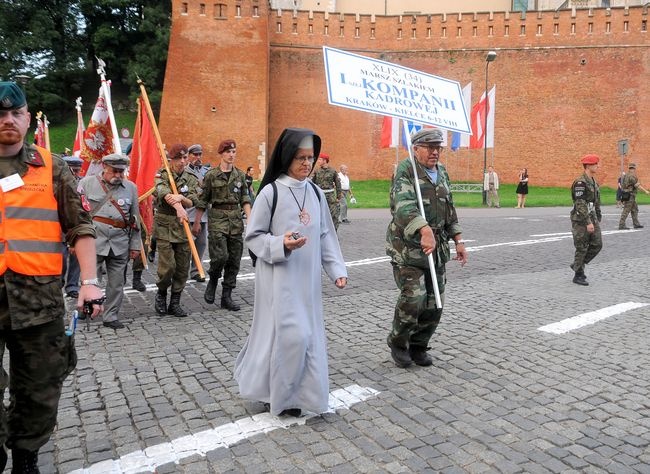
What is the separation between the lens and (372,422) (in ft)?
13.0

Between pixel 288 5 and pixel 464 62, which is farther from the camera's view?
pixel 288 5

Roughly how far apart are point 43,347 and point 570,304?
6493mm

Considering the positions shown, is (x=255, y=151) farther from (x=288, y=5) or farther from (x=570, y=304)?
(x=570, y=304)

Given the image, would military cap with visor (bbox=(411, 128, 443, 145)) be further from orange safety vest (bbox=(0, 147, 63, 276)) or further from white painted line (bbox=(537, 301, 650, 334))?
orange safety vest (bbox=(0, 147, 63, 276))

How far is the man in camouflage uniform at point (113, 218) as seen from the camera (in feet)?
21.9

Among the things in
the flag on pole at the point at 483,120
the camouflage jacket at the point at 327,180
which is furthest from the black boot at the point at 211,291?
the flag on pole at the point at 483,120

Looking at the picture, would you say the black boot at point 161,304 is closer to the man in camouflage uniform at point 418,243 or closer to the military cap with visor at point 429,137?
the man in camouflage uniform at point 418,243

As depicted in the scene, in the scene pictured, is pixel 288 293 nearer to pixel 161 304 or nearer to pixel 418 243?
pixel 418 243

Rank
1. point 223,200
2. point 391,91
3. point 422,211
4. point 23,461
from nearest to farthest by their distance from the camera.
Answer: point 23,461
point 422,211
point 391,91
point 223,200

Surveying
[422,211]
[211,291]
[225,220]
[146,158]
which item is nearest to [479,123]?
[146,158]

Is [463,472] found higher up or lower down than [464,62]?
lower down

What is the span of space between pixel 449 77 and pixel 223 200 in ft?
108

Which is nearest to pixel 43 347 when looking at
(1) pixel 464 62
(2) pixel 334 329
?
(2) pixel 334 329

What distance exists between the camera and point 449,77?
37719mm
